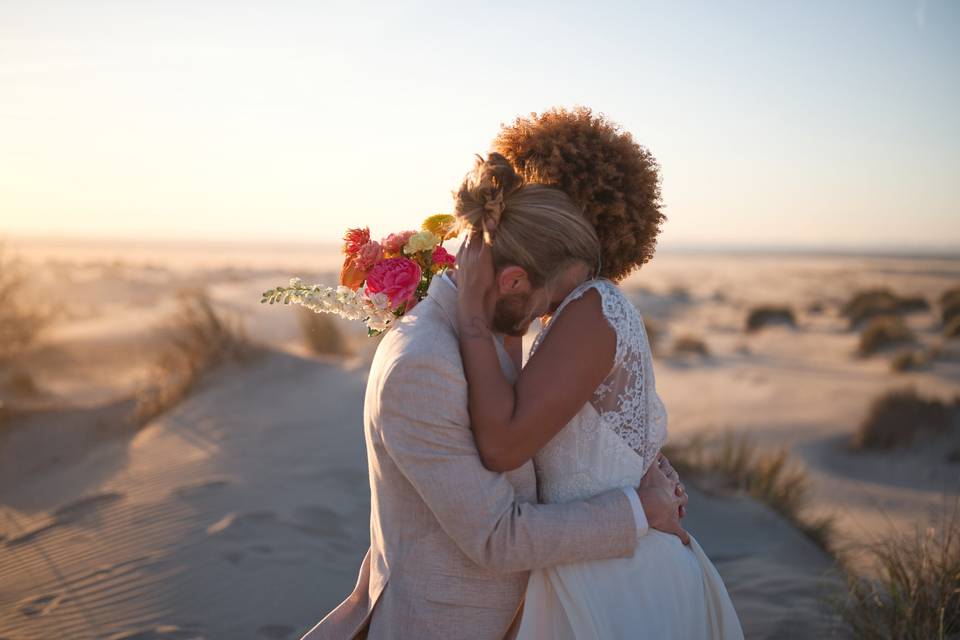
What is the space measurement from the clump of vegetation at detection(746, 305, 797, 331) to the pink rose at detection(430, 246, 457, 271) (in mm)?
24630

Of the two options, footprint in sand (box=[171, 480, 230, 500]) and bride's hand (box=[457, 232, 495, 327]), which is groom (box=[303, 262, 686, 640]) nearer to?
bride's hand (box=[457, 232, 495, 327])

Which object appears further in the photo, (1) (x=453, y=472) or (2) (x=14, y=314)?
(2) (x=14, y=314)

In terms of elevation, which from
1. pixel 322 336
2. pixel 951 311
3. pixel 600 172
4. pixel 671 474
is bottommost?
pixel 322 336

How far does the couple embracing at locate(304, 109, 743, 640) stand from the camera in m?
2.19

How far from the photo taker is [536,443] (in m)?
2.23

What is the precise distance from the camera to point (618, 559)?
7.89ft

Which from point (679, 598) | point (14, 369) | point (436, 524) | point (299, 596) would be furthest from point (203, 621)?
point (14, 369)

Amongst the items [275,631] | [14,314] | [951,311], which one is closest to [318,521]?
[275,631]

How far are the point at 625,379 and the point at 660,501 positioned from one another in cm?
42

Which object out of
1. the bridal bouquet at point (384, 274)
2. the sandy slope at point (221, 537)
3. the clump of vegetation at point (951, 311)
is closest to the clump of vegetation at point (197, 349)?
the sandy slope at point (221, 537)

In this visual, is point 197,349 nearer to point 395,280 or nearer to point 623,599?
point 395,280

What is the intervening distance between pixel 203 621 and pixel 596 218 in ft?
11.7

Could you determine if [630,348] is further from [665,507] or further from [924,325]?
[924,325]

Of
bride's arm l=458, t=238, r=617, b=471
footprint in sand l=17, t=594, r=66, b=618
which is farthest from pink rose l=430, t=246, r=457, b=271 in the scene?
footprint in sand l=17, t=594, r=66, b=618
